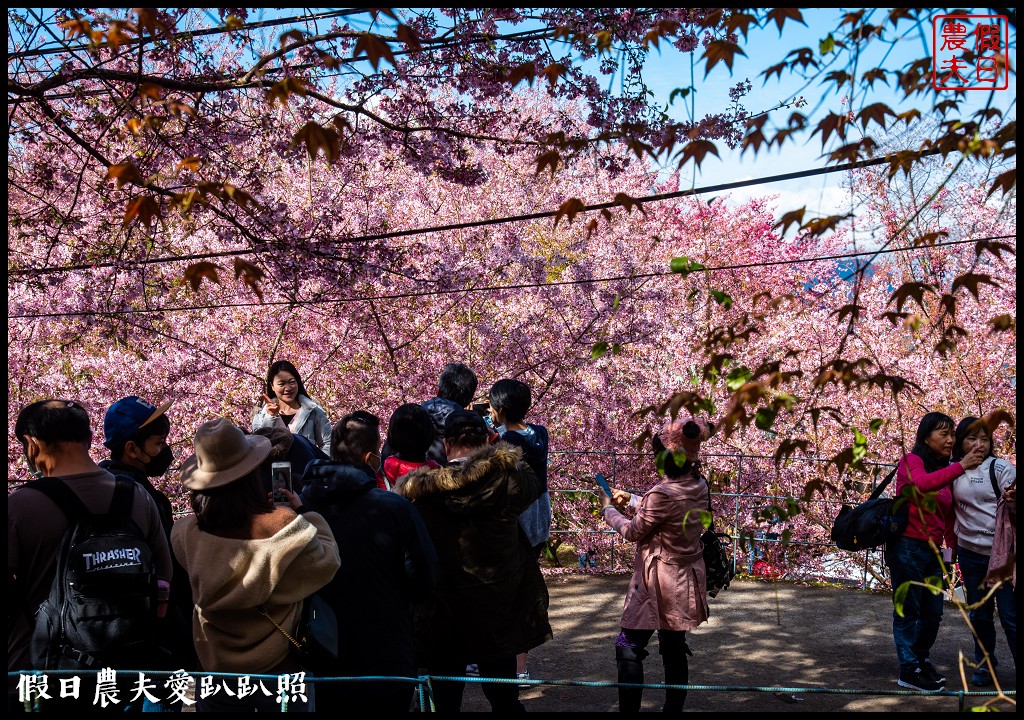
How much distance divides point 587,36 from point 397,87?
160 centimetres

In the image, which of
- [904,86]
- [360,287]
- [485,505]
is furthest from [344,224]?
[904,86]

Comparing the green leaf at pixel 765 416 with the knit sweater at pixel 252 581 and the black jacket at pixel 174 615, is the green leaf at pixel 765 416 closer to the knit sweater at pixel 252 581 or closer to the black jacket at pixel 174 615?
the knit sweater at pixel 252 581

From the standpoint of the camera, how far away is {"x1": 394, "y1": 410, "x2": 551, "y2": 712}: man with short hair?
3.72 m

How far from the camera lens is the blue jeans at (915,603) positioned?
511 cm

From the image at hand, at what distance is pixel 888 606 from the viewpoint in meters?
7.38

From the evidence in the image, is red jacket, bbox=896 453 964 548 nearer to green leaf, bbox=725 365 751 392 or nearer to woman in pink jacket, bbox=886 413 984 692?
woman in pink jacket, bbox=886 413 984 692

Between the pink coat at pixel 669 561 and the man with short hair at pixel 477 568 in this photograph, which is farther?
the pink coat at pixel 669 561

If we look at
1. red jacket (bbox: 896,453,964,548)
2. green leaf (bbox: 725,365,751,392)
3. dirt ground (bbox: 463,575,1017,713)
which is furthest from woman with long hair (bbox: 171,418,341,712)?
red jacket (bbox: 896,453,964,548)

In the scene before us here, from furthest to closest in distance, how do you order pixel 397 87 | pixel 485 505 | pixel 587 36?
pixel 397 87, pixel 587 36, pixel 485 505

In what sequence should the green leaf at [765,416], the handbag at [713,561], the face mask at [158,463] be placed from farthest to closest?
the handbag at [713,561] < the face mask at [158,463] < the green leaf at [765,416]

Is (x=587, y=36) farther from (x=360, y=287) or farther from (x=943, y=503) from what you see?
(x=360, y=287)

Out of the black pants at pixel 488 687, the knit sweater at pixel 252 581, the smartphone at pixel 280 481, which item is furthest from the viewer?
the black pants at pixel 488 687

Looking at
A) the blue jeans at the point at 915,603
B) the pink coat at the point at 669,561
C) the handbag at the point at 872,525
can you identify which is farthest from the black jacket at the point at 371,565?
the blue jeans at the point at 915,603

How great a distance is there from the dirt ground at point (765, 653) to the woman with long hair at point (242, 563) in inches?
103
